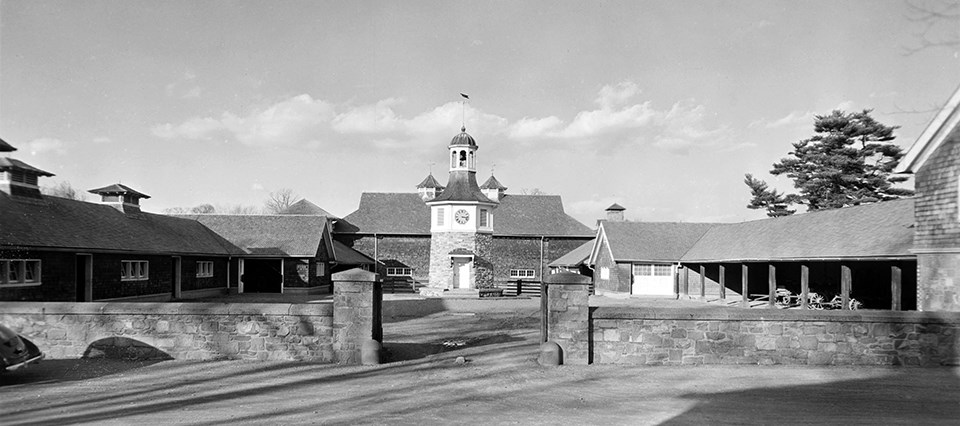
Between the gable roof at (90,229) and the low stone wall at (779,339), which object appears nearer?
the low stone wall at (779,339)

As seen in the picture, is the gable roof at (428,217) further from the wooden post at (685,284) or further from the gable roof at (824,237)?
the gable roof at (824,237)

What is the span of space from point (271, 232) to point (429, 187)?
16696mm

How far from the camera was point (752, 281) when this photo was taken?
34312 millimetres

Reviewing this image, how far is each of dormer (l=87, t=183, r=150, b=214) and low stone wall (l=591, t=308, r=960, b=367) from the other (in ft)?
82.8

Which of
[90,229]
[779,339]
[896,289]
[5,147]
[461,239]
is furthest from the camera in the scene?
[461,239]

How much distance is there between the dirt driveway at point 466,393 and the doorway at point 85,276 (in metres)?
12.4

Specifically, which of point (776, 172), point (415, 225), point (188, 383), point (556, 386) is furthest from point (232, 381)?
point (776, 172)

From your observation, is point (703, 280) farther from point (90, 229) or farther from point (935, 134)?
point (90, 229)

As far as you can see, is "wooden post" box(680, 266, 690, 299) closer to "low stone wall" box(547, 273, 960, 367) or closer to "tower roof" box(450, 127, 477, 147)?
"tower roof" box(450, 127, 477, 147)

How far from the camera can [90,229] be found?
77.0ft

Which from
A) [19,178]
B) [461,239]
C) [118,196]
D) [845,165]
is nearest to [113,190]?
[118,196]

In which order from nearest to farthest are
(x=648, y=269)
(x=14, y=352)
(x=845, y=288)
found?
(x=14, y=352)
(x=845, y=288)
(x=648, y=269)

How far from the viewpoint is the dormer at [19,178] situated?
21.3m

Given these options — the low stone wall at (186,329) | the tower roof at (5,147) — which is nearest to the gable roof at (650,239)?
the low stone wall at (186,329)
